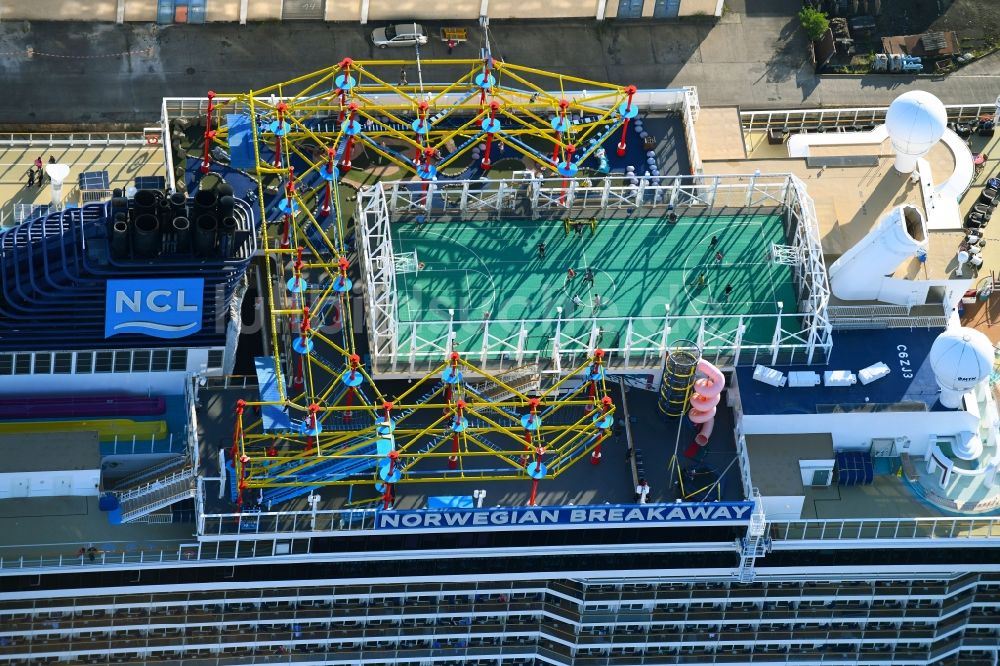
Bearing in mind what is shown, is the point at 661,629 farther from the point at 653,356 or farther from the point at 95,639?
the point at 95,639

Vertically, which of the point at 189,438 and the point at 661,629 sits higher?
the point at 189,438

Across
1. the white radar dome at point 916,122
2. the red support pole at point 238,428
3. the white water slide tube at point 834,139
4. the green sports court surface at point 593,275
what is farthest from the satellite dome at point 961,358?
the red support pole at point 238,428

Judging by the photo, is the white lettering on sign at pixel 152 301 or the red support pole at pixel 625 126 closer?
the white lettering on sign at pixel 152 301

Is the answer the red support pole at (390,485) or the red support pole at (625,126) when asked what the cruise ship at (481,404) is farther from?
the red support pole at (625,126)

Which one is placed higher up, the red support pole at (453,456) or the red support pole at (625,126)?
the red support pole at (625,126)

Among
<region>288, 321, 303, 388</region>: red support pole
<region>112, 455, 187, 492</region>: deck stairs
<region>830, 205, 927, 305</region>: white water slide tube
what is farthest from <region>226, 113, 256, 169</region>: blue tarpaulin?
<region>830, 205, 927, 305</region>: white water slide tube

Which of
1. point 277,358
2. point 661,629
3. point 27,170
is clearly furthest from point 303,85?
point 661,629
